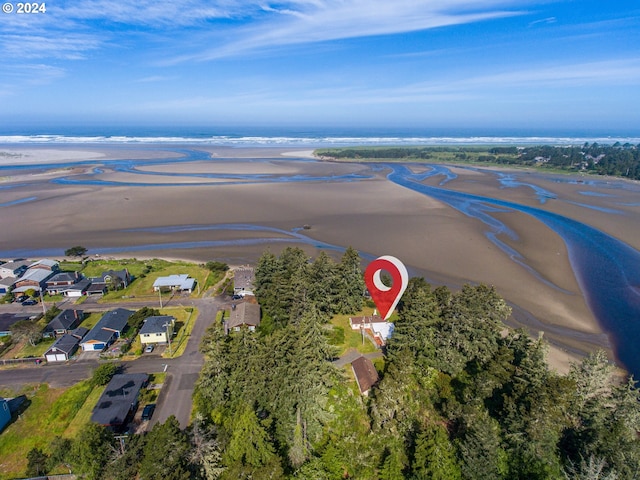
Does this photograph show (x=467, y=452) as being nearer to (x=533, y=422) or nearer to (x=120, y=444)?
(x=533, y=422)

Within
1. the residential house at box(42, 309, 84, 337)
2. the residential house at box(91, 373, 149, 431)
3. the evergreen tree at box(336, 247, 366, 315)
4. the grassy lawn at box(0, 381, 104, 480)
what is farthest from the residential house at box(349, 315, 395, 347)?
the residential house at box(42, 309, 84, 337)

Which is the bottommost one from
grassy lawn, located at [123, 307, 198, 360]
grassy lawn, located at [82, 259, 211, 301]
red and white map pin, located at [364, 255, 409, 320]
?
grassy lawn, located at [123, 307, 198, 360]

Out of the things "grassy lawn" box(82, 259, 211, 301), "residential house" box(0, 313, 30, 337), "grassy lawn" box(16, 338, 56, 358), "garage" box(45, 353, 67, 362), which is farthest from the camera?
"grassy lawn" box(82, 259, 211, 301)

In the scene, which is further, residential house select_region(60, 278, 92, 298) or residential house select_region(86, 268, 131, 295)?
residential house select_region(86, 268, 131, 295)

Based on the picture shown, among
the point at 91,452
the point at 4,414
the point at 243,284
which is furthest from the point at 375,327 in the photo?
the point at 4,414

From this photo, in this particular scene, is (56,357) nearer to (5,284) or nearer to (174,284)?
(174,284)

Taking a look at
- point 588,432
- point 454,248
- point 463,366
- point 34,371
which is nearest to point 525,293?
point 454,248

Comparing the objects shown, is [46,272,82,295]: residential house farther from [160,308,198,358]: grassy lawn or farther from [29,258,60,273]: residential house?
[160,308,198,358]: grassy lawn

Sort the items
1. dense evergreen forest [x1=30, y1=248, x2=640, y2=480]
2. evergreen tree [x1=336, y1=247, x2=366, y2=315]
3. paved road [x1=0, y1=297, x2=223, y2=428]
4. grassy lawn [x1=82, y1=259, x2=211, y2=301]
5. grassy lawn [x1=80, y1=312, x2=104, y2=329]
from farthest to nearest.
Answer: grassy lawn [x1=82, y1=259, x2=211, y2=301] < evergreen tree [x1=336, y1=247, x2=366, y2=315] < grassy lawn [x1=80, y1=312, x2=104, y2=329] < paved road [x1=0, y1=297, x2=223, y2=428] < dense evergreen forest [x1=30, y1=248, x2=640, y2=480]
